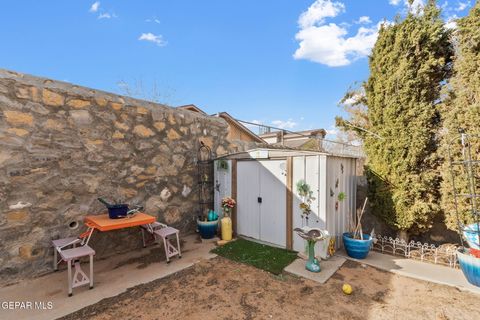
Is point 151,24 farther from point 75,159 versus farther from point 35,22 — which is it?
point 75,159

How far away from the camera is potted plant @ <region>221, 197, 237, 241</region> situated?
13.8 ft

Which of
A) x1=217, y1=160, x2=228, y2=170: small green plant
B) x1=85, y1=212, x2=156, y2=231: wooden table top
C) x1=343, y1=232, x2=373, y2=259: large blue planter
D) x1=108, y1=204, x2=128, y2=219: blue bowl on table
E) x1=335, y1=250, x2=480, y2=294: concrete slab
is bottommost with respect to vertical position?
x1=335, y1=250, x2=480, y2=294: concrete slab

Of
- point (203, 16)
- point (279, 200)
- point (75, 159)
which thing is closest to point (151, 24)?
point (203, 16)

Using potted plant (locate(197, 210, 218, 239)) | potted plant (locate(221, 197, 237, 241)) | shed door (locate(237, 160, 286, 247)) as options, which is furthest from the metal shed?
potted plant (locate(197, 210, 218, 239))

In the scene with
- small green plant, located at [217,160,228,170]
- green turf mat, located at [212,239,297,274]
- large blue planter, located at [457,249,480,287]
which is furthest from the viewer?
small green plant, located at [217,160,228,170]

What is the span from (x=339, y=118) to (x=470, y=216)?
303 centimetres

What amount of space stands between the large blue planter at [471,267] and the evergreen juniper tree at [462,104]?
3.18 feet

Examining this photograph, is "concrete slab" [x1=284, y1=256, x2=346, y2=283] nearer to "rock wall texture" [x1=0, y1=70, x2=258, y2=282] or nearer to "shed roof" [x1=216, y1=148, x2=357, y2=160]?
"shed roof" [x1=216, y1=148, x2=357, y2=160]

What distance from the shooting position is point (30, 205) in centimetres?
278

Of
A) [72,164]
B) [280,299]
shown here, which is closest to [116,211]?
[72,164]

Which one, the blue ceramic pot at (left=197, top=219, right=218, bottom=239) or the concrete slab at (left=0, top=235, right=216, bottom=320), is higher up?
the blue ceramic pot at (left=197, top=219, right=218, bottom=239)

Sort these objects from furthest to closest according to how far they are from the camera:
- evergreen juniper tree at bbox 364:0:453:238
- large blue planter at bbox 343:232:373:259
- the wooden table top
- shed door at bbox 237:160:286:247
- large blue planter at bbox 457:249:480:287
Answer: shed door at bbox 237:160:286:247 → evergreen juniper tree at bbox 364:0:453:238 → large blue planter at bbox 343:232:373:259 → the wooden table top → large blue planter at bbox 457:249:480:287

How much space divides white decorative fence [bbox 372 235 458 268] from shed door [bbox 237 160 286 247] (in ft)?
6.01

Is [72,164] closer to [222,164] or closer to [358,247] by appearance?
[222,164]
